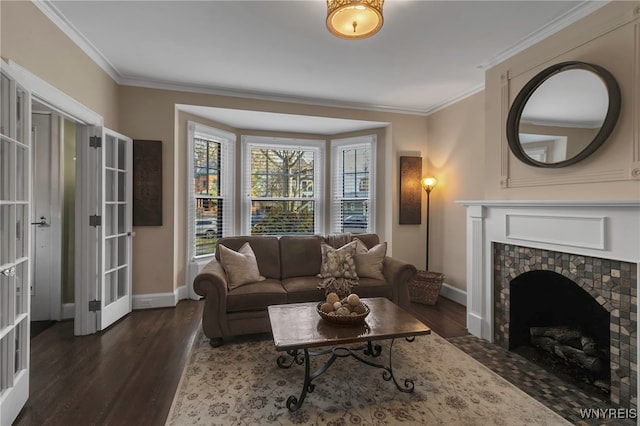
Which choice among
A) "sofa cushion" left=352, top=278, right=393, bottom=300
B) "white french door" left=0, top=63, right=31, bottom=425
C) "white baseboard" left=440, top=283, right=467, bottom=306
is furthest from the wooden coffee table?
"white baseboard" left=440, top=283, right=467, bottom=306

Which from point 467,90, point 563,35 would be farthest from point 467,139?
point 563,35

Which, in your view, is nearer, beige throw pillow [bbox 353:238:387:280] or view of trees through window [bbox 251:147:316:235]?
A: beige throw pillow [bbox 353:238:387:280]

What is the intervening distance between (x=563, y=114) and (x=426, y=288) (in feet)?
7.94

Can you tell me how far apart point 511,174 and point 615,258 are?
1.14 metres

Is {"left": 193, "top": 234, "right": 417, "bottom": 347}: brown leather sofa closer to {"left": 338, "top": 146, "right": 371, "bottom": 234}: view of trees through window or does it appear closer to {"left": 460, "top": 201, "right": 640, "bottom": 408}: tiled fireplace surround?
{"left": 460, "top": 201, "right": 640, "bottom": 408}: tiled fireplace surround

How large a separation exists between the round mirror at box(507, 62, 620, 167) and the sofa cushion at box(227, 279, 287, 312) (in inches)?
103

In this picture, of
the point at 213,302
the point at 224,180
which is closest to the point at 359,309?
the point at 213,302

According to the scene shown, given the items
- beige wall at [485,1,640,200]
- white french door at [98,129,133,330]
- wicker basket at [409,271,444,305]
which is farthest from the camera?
wicker basket at [409,271,444,305]

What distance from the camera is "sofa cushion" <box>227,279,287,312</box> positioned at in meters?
2.75

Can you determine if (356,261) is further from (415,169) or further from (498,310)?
(415,169)

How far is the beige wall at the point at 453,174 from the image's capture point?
3.69 metres

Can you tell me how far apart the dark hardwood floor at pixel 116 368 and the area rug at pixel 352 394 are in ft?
0.58

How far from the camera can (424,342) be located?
279cm

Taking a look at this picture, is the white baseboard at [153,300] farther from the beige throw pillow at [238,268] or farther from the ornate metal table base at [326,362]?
the ornate metal table base at [326,362]
